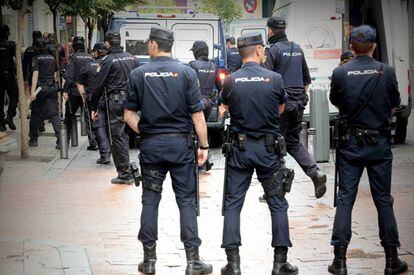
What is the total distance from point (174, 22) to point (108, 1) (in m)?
5.48

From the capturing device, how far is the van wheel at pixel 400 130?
15.1m

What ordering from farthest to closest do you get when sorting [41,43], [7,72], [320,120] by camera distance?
1. [7,72]
2. [41,43]
3. [320,120]

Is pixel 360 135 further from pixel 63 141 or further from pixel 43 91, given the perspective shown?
pixel 43 91

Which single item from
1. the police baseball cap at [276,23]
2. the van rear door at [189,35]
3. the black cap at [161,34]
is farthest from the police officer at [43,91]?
the black cap at [161,34]

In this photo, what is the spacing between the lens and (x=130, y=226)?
8500mm

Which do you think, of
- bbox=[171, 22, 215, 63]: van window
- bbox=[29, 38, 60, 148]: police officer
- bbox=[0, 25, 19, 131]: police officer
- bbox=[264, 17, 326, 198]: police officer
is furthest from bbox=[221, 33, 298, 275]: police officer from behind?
bbox=[0, 25, 19, 131]: police officer

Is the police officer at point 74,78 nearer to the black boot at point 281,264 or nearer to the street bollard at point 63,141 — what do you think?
the street bollard at point 63,141

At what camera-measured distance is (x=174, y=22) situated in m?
15.9

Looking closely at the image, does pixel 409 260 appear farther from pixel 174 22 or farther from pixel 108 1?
pixel 108 1

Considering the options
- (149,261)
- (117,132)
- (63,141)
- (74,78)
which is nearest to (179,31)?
(74,78)

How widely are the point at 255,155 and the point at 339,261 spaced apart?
109 centimetres

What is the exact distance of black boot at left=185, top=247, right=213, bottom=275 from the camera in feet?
21.5

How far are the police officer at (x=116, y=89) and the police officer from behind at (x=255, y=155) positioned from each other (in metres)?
4.72

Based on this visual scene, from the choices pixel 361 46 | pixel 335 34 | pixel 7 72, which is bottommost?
pixel 7 72
